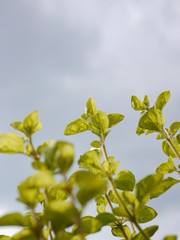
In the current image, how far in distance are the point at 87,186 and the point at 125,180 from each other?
0.82 metres

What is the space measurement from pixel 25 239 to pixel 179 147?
144 cm

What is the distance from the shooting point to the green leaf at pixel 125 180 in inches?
63.9

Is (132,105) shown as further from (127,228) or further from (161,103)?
(127,228)

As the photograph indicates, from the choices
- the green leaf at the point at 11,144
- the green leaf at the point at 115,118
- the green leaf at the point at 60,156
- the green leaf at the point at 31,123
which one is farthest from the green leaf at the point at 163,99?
the green leaf at the point at 60,156

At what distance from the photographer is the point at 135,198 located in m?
1.22

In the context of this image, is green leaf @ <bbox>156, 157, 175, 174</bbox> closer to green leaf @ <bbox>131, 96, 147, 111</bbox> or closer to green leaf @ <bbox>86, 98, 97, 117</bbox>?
green leaf @ <bbox>131, 96, 147, 111</bbox>

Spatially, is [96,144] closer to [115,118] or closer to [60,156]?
[115,118]

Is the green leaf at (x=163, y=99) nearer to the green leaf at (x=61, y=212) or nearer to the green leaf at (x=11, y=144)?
the green leaf at (x=11, y=144)

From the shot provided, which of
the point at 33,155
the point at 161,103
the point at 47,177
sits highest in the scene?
the point at 161,103

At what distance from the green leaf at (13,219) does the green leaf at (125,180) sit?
2.38 feet

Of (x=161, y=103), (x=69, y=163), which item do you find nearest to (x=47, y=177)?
(x=69, y=163)

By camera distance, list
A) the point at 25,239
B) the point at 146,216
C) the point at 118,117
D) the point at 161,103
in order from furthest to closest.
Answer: the point at 161,103, the point at 118,117, the point at 146,216, the point at 25,239

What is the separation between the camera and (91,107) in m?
2.05

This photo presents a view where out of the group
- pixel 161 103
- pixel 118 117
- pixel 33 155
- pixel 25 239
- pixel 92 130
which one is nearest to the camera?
pixel 25 239
